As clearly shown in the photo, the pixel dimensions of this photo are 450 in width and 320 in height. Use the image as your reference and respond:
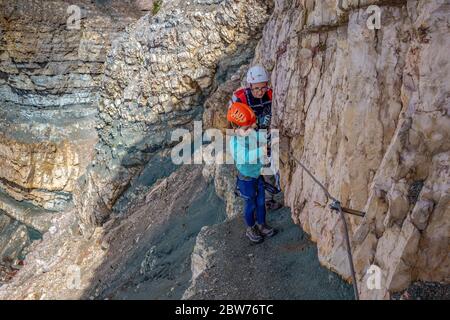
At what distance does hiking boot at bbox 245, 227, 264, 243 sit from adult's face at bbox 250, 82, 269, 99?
5.99 feet

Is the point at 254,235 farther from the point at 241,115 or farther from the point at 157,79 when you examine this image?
the point at 157,79

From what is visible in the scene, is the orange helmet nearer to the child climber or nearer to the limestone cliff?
the child climber

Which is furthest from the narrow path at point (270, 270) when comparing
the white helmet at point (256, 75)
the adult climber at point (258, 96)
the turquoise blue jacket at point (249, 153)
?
the white helmet at point (256, 75)

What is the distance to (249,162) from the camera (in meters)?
5.58

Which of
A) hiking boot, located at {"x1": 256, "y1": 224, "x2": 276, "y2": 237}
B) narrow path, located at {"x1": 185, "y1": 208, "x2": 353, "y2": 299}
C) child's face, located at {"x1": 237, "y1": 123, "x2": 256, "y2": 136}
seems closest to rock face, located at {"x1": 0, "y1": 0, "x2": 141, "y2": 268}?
narrow path, located at {"x1": 185, "y1": 208, "x2": 353, "y2": 299}

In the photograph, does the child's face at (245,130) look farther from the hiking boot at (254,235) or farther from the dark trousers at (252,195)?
the hiking boot at (254,235)

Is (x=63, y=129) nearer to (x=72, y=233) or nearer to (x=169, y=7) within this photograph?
(x=72, y=233)

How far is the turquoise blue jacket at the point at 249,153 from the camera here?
5.54 m

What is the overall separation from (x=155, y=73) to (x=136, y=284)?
9.05 m

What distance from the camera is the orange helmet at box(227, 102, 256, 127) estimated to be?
17.6ft

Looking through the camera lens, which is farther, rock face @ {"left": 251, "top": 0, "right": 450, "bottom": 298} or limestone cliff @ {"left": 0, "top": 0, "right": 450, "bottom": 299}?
limestone cliff @ {"left": 0, "top": 0, "right": 450, "bottom": 299}

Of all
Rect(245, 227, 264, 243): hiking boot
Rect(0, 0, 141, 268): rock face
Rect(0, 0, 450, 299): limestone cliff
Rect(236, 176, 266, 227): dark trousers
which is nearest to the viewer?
Rect(0, 0, 450, 299): limestone cliff
